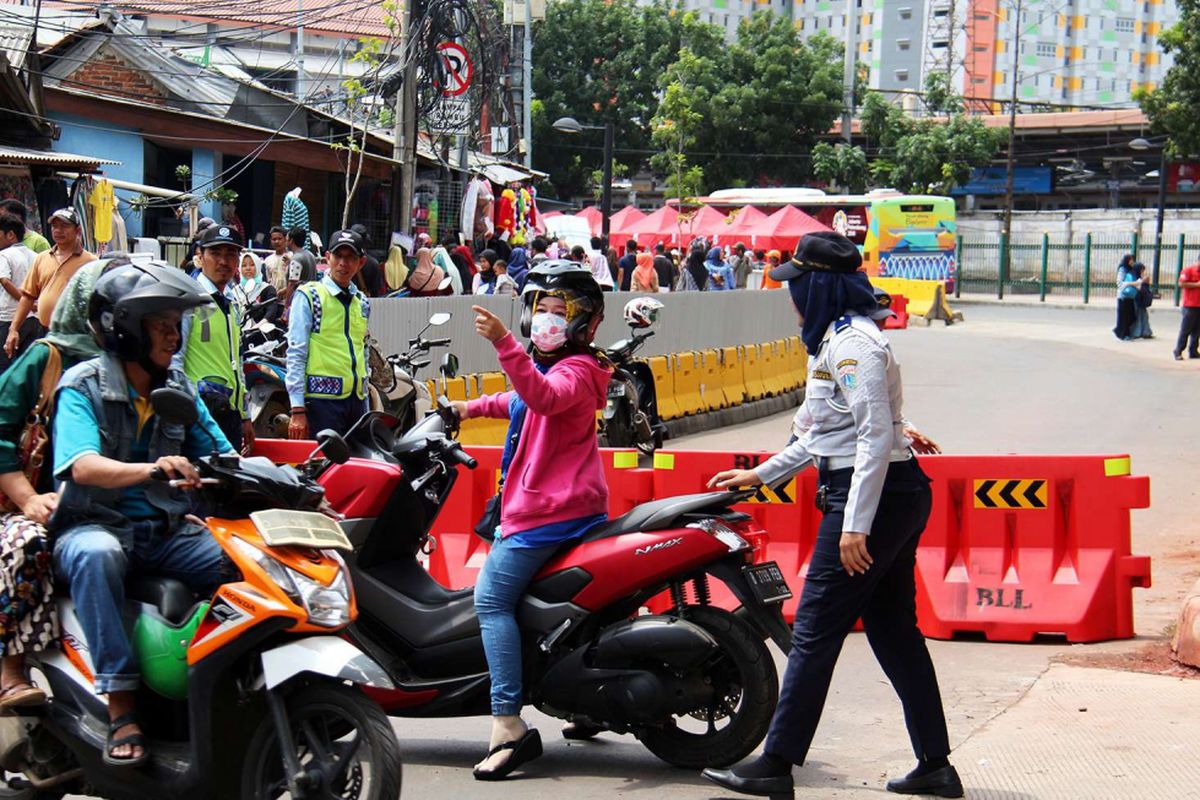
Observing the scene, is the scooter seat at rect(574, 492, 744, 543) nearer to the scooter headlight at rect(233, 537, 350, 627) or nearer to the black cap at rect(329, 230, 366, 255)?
the scooter headlight at rect(233, 537, 350, 627)

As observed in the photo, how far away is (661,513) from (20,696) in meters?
2.08

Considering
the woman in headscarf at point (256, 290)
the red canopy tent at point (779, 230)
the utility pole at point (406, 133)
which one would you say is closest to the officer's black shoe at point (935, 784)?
the woman in headscarf at point (256, 290)

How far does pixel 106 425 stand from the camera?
4.45 m

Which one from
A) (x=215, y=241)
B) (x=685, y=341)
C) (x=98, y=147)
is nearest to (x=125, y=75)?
(x=98, y=147)

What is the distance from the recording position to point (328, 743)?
4094 millimetres

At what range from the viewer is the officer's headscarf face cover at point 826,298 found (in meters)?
4.76

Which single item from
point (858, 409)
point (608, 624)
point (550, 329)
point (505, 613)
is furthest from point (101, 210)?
point (858, 409)

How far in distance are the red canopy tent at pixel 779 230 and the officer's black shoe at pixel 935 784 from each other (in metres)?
37.6

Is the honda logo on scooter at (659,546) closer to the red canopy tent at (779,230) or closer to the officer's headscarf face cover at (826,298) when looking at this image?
the officer's headscarf face cover at (826,298)

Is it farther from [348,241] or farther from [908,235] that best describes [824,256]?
[908,235]

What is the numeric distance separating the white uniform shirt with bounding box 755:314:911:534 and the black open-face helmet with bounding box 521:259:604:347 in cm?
81

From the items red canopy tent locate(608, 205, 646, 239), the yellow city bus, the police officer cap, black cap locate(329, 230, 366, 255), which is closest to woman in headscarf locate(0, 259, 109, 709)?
the police officer cap

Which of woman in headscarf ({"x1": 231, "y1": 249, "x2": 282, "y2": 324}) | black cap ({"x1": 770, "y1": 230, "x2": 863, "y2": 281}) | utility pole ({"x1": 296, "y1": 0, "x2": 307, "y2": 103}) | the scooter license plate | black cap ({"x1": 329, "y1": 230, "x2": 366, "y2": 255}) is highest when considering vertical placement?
utility pole ({"x1": 296, "y1": 0, "x2": 307, "y2": 103})

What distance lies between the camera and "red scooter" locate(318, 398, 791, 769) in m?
5.00
